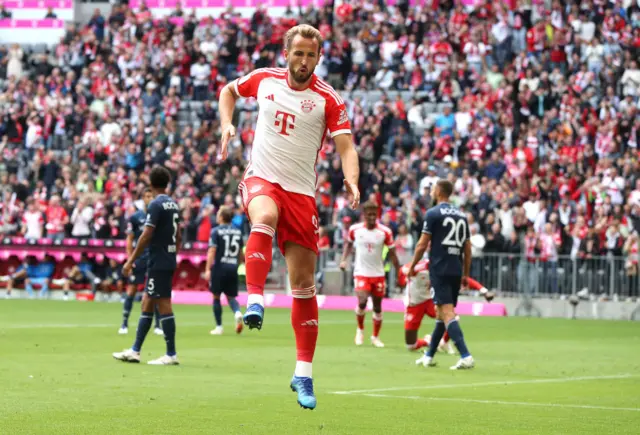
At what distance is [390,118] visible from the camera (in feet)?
119

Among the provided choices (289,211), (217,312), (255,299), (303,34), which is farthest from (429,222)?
(255,299)

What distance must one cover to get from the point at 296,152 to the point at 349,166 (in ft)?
1.37

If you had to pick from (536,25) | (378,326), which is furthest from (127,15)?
(378,326)

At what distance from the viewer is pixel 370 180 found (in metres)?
34.3

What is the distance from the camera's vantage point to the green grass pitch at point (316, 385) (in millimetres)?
10555

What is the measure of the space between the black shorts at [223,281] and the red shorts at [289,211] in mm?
14035

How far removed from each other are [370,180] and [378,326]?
519 inches

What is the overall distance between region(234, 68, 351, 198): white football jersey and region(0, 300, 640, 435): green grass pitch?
198 cm

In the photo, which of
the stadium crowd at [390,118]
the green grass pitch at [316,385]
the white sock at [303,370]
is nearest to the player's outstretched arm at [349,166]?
the white sock at [303,370]

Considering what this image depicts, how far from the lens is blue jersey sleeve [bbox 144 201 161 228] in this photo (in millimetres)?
16328

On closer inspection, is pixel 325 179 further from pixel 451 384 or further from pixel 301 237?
pixel 301 237

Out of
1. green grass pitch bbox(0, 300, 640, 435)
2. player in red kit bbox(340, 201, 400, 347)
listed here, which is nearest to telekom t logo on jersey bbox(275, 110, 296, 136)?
green grass pitch bbox(0, 300, 640, 435)

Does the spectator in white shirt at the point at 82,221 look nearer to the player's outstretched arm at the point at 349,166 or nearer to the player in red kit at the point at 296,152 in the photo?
the player in red kit at the point at 296,152

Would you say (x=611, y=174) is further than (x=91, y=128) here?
No
